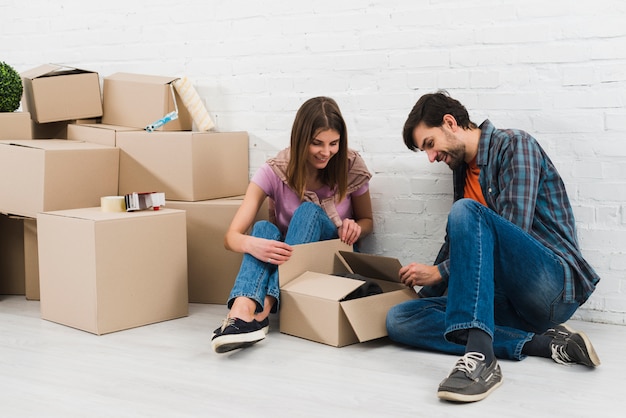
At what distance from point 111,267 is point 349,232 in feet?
2.62

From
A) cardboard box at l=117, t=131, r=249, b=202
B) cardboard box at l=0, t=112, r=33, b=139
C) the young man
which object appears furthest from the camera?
cardboard box at l=0, t=112, r=33, b=139

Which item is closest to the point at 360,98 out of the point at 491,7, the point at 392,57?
the point at 392,57

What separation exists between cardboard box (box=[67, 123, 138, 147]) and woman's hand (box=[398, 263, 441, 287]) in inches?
54.3

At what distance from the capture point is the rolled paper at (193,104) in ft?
10.3

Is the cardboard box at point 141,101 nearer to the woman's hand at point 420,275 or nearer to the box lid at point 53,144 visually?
the box lid at point 53,144

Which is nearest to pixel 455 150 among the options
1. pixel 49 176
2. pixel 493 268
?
pixel 493 268

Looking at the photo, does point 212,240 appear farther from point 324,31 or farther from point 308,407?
point 308,407

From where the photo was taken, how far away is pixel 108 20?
3.46 metres

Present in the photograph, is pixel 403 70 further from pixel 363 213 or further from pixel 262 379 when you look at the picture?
pixel 262 379

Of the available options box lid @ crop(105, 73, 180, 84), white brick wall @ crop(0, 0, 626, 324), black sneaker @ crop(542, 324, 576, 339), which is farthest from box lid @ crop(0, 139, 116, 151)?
black sneaker @ crop(542, 324, 576, 339)

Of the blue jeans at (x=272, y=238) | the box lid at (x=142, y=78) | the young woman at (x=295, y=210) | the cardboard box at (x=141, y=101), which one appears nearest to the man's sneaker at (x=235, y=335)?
the young woman at (x=295, y=210)

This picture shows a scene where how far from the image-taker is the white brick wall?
244 cm

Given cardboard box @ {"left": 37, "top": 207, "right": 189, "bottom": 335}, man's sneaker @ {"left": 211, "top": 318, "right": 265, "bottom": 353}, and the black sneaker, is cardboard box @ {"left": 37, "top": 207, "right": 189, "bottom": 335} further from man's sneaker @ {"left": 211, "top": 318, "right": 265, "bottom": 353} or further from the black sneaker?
the black sneaker

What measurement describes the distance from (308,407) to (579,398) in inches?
25.5
